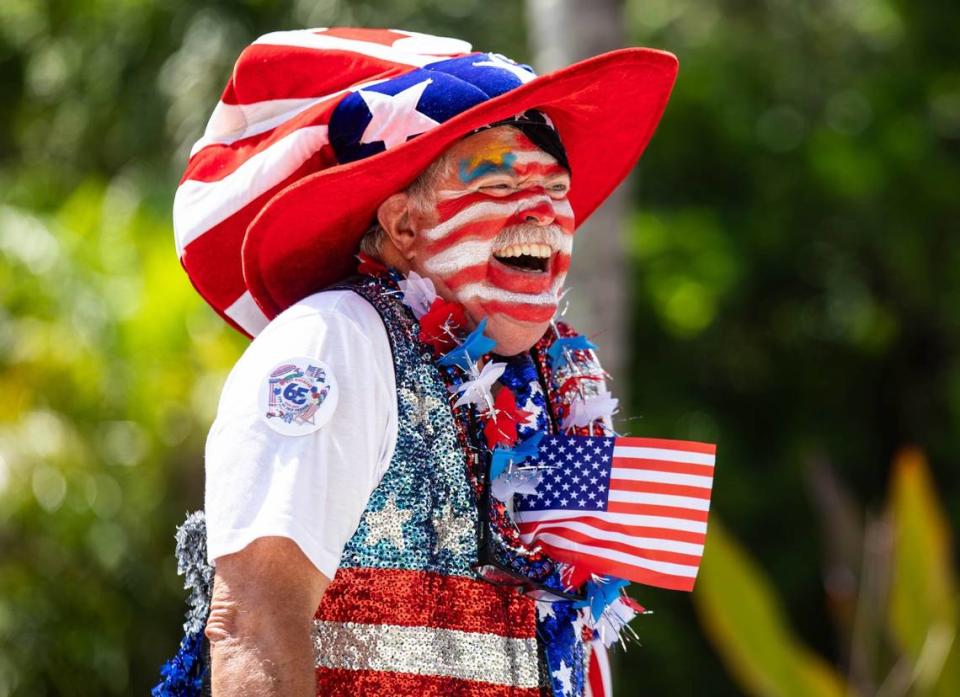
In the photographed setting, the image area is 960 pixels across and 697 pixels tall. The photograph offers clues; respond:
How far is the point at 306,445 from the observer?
1926 mm

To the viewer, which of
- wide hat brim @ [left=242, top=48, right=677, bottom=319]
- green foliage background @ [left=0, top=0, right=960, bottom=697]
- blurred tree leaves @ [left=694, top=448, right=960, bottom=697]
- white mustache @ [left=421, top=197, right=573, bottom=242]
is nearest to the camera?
wide hat brim @ [left=242, top=48, right=677, bottom=319]

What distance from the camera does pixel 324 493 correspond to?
1913 millimetres

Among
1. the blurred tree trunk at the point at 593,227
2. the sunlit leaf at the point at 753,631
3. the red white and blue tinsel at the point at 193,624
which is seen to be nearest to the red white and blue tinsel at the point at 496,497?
the red white and blue tinsel at the point at 193,624

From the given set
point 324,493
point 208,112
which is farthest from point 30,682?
point 324,493

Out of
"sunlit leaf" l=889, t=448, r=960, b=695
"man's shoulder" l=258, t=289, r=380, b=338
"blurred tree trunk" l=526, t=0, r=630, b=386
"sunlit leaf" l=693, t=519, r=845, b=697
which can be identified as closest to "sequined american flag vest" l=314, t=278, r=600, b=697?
"man's shoulder" l=258, t=289, r=380, b=338

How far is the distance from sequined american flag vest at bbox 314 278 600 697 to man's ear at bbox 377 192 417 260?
172mm

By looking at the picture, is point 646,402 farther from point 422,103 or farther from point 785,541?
point 422,103

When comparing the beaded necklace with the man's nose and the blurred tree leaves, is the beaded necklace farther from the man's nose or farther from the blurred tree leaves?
the blurred tree leaves

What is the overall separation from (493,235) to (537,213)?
81 millimetres

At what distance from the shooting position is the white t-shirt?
189 centimetres

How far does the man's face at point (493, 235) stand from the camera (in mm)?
2311

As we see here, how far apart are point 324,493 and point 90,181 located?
765cm

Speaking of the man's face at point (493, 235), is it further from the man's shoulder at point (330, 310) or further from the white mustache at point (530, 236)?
the man's shoulder at point (330, 310)

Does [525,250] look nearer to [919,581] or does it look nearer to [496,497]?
[496,497]
